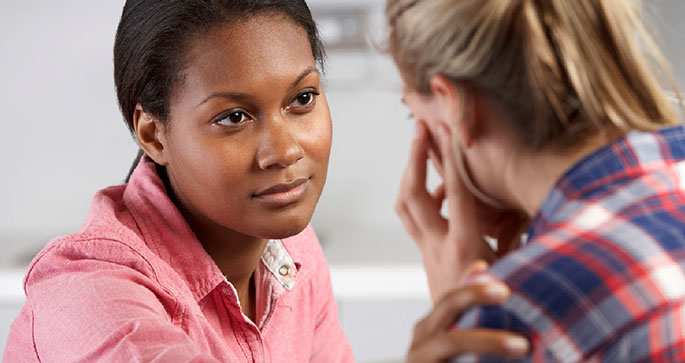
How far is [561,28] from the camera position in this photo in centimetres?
77

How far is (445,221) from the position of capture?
38.9 inches

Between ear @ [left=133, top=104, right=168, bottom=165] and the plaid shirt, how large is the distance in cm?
53

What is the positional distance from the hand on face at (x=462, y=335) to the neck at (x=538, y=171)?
0.09 metres

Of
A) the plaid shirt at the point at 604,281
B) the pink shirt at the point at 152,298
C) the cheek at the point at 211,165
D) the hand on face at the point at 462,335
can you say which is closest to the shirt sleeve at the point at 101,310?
the pink shirt at the point at 152,298

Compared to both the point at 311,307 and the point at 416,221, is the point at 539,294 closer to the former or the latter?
the point at 416,221

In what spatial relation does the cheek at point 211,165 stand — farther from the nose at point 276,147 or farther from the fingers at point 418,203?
the fingers at point 418,203

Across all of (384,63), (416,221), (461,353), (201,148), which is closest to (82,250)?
(201,148)

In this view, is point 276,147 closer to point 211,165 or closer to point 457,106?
point 211,165

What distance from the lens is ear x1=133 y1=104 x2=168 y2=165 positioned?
111cm

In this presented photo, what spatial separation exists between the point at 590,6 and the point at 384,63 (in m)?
1.58

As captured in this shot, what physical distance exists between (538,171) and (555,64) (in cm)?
10

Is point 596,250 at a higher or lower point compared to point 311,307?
higher

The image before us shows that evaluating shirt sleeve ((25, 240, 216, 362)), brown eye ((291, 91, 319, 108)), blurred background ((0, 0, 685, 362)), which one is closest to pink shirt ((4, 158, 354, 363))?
shirt sleeve ((25, 240, 216, 362))

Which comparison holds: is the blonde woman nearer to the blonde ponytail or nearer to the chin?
the blonde ponytail
